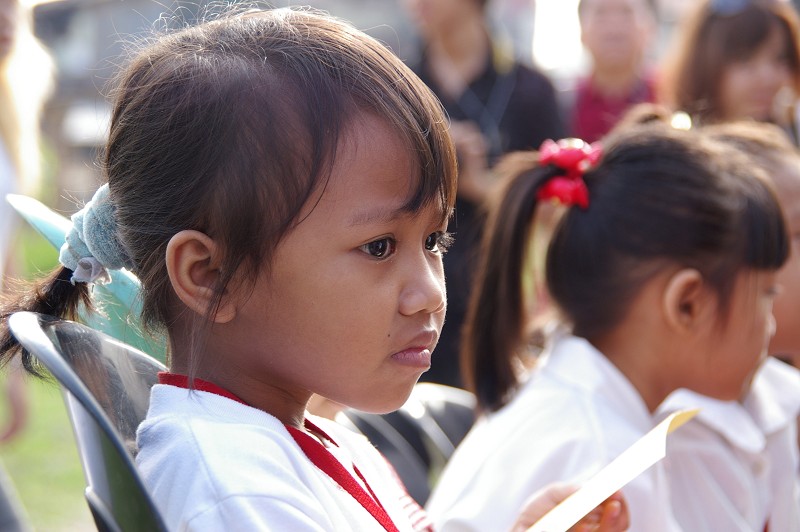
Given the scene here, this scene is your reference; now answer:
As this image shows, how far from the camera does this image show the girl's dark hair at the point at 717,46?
3168 millimetres

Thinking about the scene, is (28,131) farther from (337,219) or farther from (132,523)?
(132,523)

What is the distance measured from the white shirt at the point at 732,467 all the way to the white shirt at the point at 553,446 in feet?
0.29

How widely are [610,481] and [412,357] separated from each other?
256mm

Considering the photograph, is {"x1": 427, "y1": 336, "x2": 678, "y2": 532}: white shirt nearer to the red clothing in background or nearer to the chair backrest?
the chair backrest

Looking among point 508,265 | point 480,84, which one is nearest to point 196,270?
point 508,265

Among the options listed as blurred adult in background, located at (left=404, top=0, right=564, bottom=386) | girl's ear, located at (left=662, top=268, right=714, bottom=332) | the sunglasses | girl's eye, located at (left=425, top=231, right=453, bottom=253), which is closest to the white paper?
girl's eye, located at (left=425, top=231, right=453, bottom=253)

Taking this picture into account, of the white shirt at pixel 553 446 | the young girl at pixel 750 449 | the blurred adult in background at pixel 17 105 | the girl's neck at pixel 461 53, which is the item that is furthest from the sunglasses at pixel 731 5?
the blurred adult in background at pixel 17 105

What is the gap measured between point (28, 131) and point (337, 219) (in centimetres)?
191

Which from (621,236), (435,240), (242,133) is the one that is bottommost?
(621,236)

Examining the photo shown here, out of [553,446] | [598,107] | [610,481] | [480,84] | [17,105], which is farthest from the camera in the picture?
[598,107]

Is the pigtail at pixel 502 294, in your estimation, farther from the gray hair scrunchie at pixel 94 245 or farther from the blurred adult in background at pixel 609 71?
the blurred adult in background at pixel 609 71

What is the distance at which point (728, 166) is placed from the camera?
1.91 m

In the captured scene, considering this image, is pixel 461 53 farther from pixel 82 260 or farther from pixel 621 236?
pixel 82 260

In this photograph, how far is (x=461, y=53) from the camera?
3.33 m
